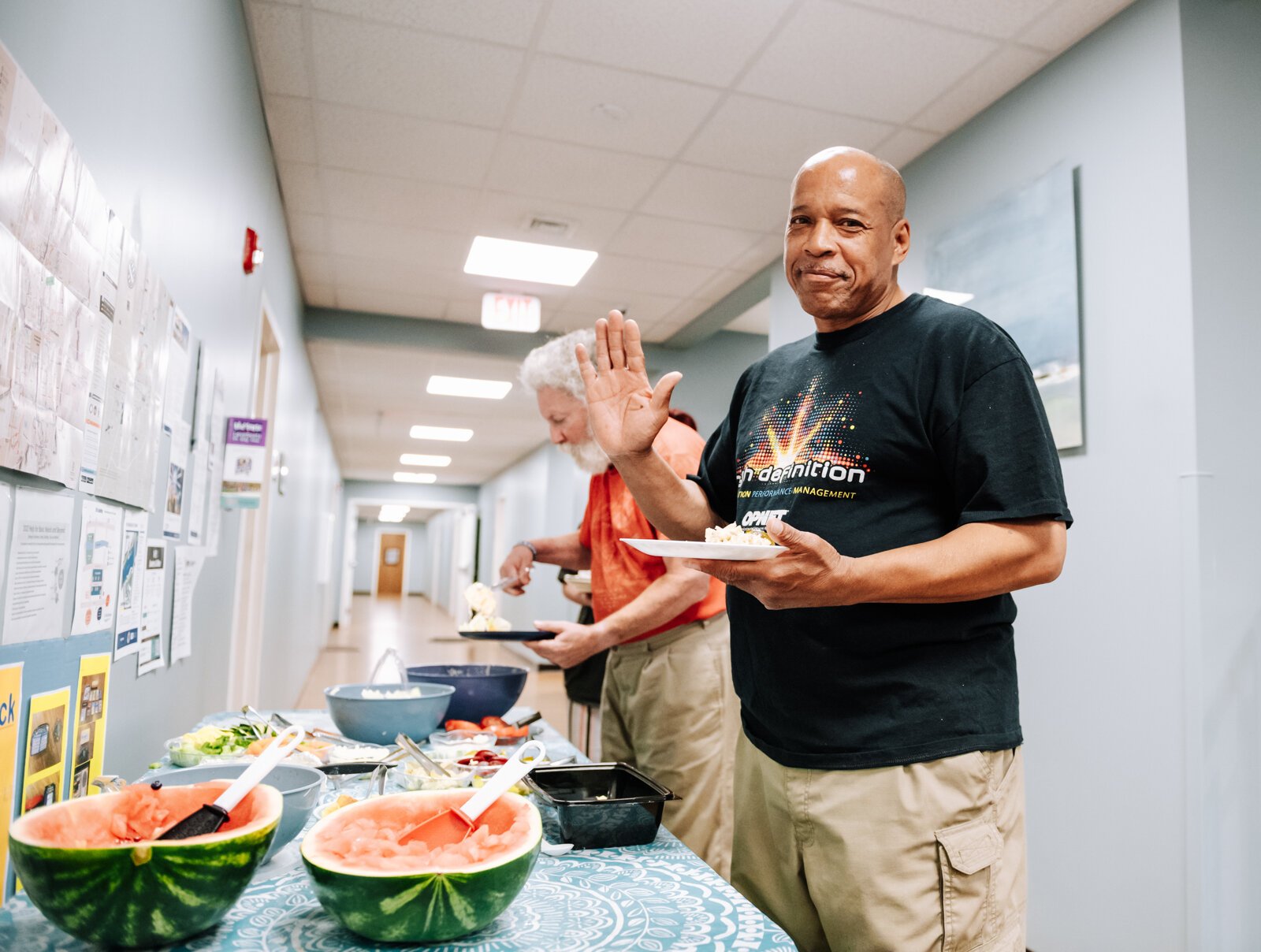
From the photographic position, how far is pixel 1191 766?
2.07m

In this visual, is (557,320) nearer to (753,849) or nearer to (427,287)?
(427,287)

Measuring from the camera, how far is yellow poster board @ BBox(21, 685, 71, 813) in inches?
42.1

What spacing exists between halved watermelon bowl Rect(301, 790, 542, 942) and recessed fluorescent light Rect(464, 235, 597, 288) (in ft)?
12.5

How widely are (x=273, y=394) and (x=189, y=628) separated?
2009 mm

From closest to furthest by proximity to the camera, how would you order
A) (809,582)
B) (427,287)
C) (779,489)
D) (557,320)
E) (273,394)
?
1. (809,582)
2. (779,489)
3. (273,394)
4. (427,287)
5. (557,320)

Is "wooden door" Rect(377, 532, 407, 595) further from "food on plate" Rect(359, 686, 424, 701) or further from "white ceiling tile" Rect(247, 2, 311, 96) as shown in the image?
"food on plate" Rect(359, 686, 424, 701)

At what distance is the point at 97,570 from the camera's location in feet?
4.42

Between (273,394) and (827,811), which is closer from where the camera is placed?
(827,811)

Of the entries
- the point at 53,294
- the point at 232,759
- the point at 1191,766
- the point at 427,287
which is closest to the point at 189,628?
the point at 232,759

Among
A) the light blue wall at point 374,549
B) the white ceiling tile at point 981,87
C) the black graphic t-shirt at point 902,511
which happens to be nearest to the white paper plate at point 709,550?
the black graphic t-shirt at point 902,511

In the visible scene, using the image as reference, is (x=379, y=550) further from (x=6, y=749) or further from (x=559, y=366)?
(x=6, y=749)

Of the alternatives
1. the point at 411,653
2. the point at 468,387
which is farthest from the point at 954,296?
the point at 411,653

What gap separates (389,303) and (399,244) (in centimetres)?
111

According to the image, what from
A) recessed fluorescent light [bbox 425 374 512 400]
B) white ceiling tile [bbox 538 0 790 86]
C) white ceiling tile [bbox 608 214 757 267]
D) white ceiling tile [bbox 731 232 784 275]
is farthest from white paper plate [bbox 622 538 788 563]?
recessed fluorescent light [bbox 425 374 512 400]
